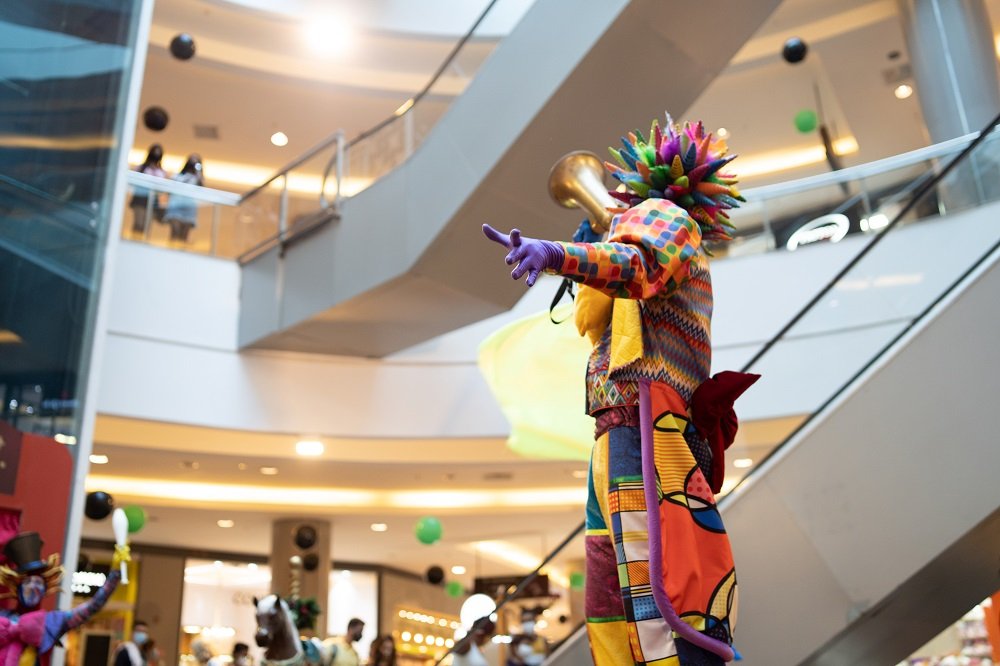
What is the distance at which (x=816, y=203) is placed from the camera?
852 centimetres

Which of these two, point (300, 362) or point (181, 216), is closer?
point (181, 216)

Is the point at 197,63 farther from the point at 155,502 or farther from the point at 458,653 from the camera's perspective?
the point at 458,653

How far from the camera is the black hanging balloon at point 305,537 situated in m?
13.0

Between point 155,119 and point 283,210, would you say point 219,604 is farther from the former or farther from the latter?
point 283,210

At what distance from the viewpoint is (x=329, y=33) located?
12938 mm

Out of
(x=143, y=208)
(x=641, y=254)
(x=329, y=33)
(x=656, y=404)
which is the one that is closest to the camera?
(x=641, y=254)

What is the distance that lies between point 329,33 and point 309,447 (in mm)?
5823

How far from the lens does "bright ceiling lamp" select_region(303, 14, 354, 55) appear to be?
42.2 ft

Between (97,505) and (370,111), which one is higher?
(370,111)

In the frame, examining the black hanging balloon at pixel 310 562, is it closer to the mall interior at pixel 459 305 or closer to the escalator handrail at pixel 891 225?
the mall interior at pixel 459 305

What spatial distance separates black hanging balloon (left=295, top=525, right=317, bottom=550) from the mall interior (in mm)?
48

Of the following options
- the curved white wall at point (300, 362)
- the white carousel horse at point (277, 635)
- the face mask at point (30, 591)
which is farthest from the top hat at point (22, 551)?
the curved white wall at point (300, 362)

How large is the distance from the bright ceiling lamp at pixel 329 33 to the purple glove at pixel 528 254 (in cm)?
1176

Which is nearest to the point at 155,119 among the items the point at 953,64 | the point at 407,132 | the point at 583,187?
the point at 407,132
